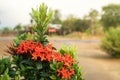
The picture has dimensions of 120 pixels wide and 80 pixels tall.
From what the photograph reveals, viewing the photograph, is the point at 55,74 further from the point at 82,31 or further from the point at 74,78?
the point at 82,31

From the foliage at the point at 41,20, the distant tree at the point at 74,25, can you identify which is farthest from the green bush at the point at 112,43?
the distant tree at the point at 74,25

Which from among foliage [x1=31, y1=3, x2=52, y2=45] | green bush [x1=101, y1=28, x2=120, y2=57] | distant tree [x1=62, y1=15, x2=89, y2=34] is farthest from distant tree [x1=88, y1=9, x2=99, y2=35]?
foliage [x1=31, y1=3, x2=52, y2=45]

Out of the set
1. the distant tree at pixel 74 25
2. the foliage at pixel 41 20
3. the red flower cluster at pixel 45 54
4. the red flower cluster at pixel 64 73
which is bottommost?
the distant tree at pixel 74 25

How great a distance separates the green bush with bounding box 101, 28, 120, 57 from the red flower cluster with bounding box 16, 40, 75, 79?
18.1 metres

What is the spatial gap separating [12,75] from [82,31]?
2471 inches

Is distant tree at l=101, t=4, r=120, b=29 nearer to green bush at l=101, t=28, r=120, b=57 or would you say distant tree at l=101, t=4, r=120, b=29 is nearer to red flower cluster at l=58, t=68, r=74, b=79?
green bush at l=101, t=28, r=120, b=57

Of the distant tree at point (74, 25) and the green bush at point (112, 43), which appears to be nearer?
the green bush at point (112, 43)

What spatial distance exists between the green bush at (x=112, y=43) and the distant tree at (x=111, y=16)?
39300 mm

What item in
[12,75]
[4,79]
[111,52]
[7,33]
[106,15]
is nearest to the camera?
[4,79]

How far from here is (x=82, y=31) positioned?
222 feet

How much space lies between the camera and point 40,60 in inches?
213

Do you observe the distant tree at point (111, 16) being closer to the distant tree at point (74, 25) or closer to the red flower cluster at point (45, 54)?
the distant tree at point (74, 25)

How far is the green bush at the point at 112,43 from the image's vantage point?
77.2 ft

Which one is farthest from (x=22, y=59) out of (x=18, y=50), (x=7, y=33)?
(x=7, y=33)
